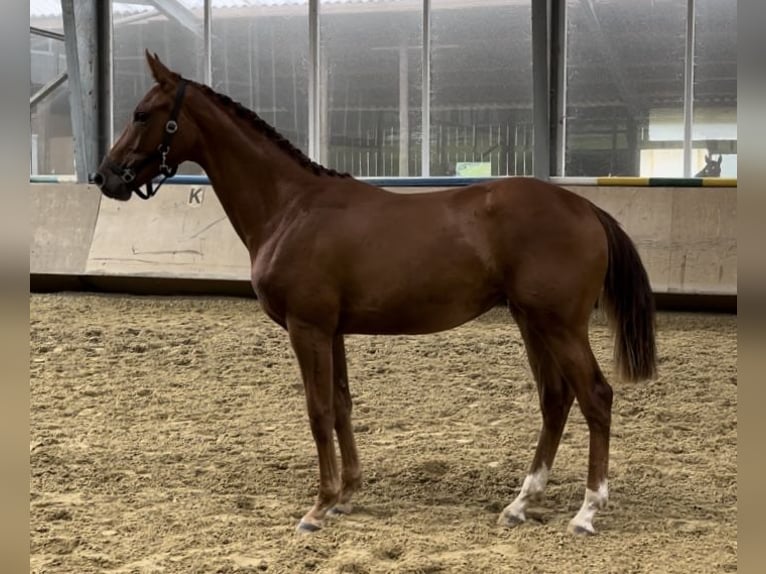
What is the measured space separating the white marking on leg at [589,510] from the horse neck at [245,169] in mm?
1714

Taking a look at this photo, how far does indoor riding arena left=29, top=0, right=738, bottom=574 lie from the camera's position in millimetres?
3221

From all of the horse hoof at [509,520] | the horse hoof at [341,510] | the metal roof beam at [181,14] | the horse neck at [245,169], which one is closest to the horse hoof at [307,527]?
the horse hoof at [341,510]

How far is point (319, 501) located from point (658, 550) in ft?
4.27

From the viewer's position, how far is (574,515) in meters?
3.39

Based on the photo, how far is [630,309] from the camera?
3.38 m

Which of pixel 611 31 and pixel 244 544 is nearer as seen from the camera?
pixel 244 544

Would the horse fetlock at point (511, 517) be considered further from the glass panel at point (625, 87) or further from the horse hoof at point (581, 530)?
the glass panel at point (625, 87)

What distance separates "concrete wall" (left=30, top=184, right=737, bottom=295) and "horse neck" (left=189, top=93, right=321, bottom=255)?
500cm

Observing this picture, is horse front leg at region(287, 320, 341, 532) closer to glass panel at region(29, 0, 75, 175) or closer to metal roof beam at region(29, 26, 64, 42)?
glass panel at region(29, 0, 75, 175)

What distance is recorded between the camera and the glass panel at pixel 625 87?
31.1ft

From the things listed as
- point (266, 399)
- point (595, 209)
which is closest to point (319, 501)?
point (595, 209)

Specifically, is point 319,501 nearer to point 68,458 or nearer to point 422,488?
point 422,488

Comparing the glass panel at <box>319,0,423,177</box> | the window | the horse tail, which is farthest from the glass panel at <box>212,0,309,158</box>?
the horse tail

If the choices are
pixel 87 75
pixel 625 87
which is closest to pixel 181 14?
pixel 87 75
